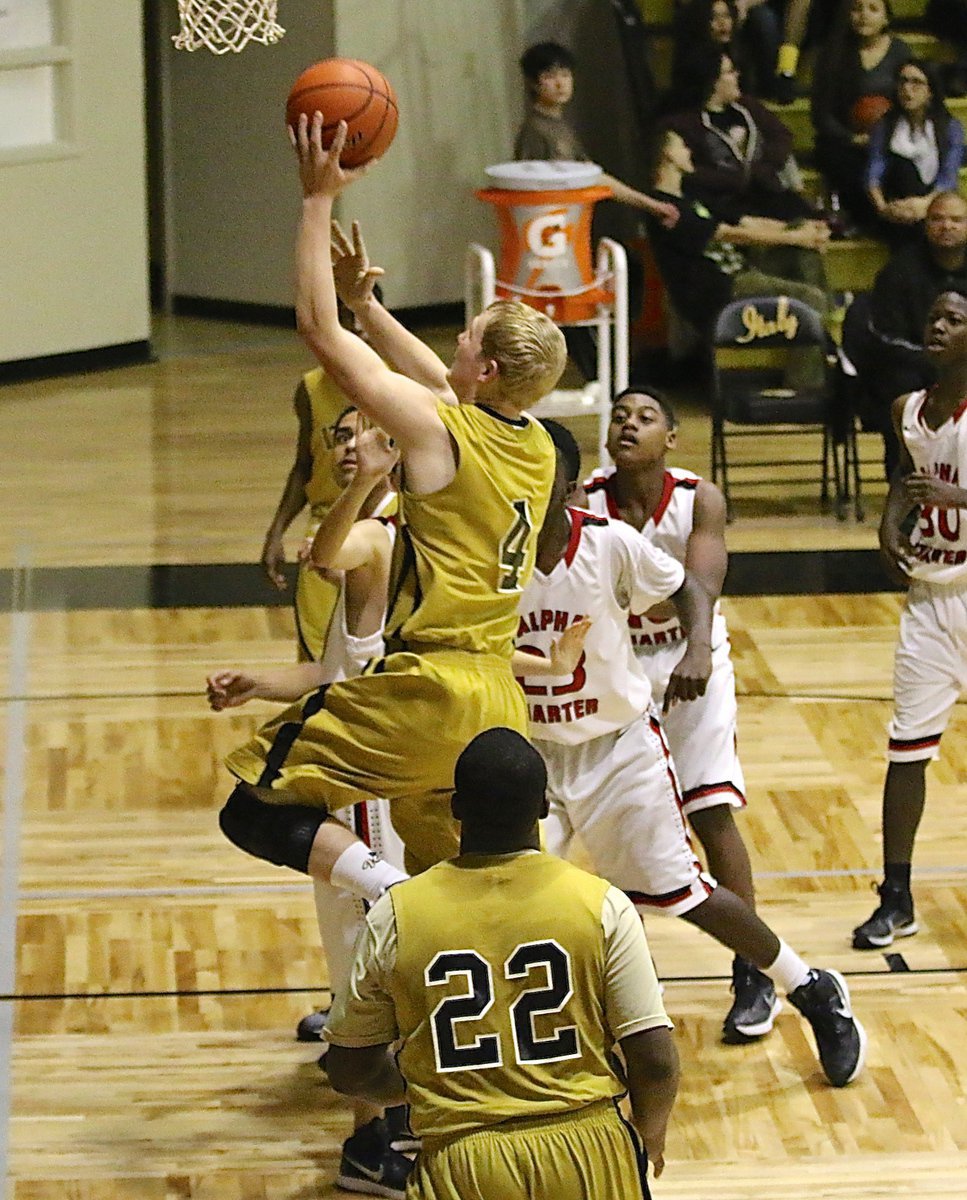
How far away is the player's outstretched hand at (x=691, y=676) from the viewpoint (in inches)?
180

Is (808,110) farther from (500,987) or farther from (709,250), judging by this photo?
(500,987)

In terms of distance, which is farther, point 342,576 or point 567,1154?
point 342,576

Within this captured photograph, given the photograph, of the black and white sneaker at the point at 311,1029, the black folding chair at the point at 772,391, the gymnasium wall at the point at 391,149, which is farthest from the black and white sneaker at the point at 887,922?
the gymnasium wall at the point at 391,149

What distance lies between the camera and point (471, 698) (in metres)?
4.06

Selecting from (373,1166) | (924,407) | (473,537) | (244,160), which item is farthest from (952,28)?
(373,1166)

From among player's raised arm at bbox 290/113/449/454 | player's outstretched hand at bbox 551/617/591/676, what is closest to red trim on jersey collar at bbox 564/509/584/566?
player's outstretched hand at bbox 551/617/591/676

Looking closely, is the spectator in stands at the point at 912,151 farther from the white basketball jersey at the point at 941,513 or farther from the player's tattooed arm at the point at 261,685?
the player's tattooed arm at the point at 261,685

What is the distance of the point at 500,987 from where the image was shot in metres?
3.05

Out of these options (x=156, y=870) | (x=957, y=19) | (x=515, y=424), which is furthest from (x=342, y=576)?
(x=957, y=19)

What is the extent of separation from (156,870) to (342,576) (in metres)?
1.58

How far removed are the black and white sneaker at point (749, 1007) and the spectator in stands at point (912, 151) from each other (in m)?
6.56

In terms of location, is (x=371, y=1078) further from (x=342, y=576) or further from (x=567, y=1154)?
(x=342, y=576)

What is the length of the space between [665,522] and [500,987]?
2.09 metres

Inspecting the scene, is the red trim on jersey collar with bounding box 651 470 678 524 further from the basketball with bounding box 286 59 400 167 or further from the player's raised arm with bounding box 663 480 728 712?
the basketball with bounding box 286 59 400 167
